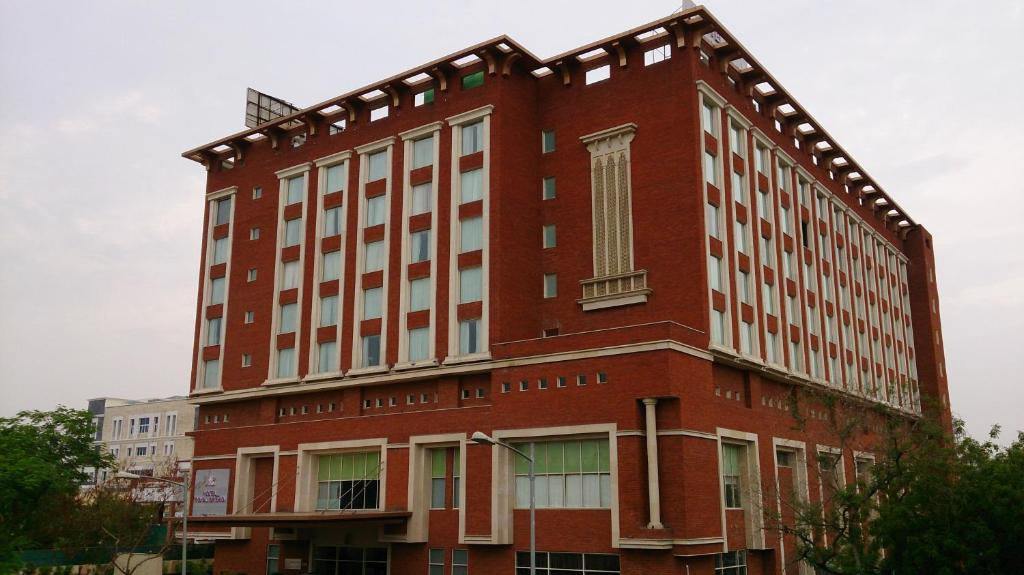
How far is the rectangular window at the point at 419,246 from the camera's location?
169 feet

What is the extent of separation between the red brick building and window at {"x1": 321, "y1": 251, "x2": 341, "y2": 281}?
0.46 feet

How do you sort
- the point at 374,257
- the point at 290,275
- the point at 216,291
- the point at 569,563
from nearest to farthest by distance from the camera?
the point at 569,563 < the point at 374,257 < the point at 290,275 < the point at 216,291

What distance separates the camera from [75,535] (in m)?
64.9

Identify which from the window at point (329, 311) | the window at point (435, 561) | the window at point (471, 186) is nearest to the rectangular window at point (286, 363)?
the window at point (329, 311)

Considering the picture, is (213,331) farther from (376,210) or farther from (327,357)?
(376,210)

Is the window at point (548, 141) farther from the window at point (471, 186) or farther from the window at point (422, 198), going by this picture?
the window at point (422, 198)

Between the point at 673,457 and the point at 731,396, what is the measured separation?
25.7ft

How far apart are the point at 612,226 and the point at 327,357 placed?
18823 mm

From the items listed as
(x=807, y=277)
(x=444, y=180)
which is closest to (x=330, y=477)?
(x=444, y=180)

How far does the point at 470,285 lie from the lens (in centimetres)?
4916

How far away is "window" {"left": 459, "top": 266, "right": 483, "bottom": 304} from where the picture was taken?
48.7 metres

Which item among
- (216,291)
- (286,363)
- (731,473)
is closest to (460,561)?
(731,473)

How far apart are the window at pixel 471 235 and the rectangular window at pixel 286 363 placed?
1391cm

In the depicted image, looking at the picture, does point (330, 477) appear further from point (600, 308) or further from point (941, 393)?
point (941, 393)
